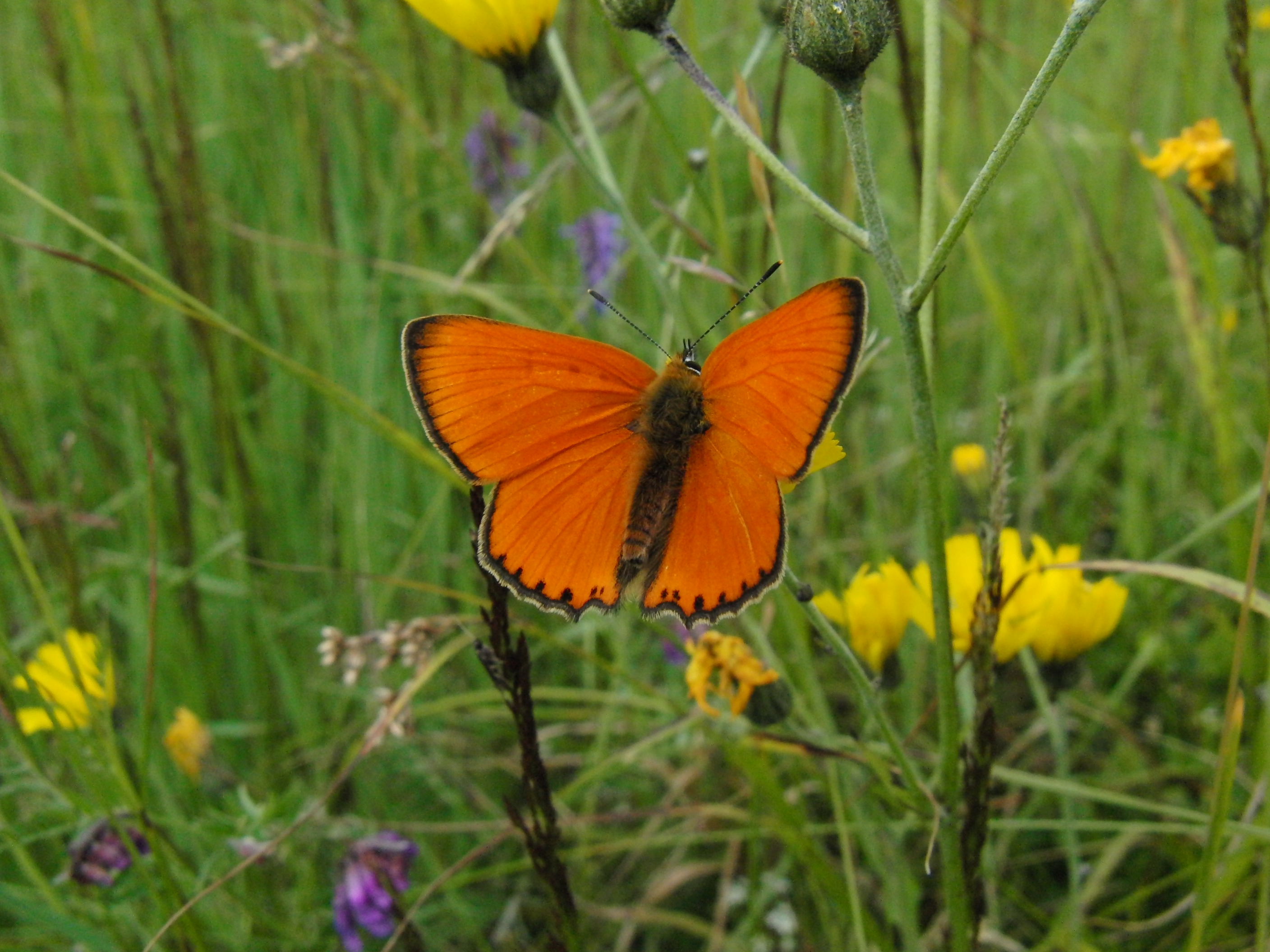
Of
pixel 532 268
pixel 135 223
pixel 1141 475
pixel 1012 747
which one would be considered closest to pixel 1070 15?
pixel 532 268

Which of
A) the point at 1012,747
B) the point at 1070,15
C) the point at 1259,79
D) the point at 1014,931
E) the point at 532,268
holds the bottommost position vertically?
the point at 1014,931

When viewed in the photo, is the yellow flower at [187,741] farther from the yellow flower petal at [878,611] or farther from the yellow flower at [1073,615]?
the yellow flower at [1073,615]

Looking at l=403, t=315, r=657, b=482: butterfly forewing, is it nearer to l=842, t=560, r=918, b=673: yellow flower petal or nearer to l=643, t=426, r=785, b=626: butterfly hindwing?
l=643, t=426, r=785, b=626: butterfly hindwing

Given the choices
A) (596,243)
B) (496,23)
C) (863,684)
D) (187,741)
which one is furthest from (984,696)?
(596,243)

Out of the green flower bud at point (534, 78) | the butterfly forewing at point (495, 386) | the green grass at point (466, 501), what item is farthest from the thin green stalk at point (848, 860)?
the green flower bud at point (534, 78)

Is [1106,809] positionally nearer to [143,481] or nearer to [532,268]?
[532,268]
